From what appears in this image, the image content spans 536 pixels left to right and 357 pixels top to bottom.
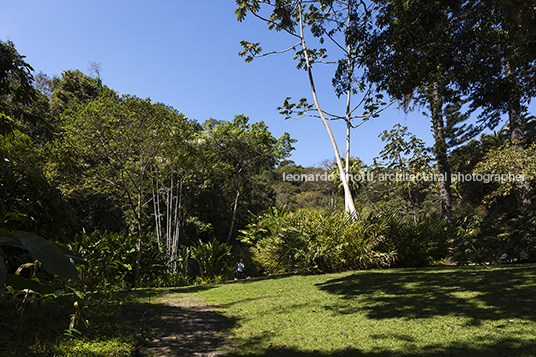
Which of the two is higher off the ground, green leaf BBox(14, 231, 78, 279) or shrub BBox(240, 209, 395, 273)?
green leaf BBox(14, 231, 78, 279)

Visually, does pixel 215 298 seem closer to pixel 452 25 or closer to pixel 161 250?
pixel 161 250

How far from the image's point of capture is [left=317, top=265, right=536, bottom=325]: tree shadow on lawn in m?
3.45

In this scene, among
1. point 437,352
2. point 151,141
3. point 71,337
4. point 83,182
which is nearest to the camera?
point 437,352

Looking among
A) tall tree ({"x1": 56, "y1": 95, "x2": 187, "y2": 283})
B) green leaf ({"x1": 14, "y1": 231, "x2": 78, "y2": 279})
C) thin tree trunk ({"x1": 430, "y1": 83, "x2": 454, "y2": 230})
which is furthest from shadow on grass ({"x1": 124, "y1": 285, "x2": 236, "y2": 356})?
thin tree trunk ({"x1": 430, "y1": 83, "x2": 454, "y2": 230})

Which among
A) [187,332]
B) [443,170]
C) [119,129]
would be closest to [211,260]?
[119,129]

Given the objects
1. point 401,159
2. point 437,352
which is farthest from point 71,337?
point 401,159

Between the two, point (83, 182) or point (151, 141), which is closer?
point (151, 141)

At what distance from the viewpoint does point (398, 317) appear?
350 cm

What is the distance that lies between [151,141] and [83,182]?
13.0ft

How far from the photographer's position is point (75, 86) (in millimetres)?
21812

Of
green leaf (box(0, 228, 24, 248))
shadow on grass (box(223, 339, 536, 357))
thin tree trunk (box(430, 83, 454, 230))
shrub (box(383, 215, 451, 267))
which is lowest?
shadow on grass (box(223, 339, 536, 357))

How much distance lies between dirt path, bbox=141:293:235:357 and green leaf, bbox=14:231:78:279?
7.17 feet

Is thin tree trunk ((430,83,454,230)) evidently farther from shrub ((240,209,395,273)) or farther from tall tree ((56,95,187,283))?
tall tree ((56,95,187,283))

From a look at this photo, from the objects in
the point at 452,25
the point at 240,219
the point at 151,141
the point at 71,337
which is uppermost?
the point at 452,25
